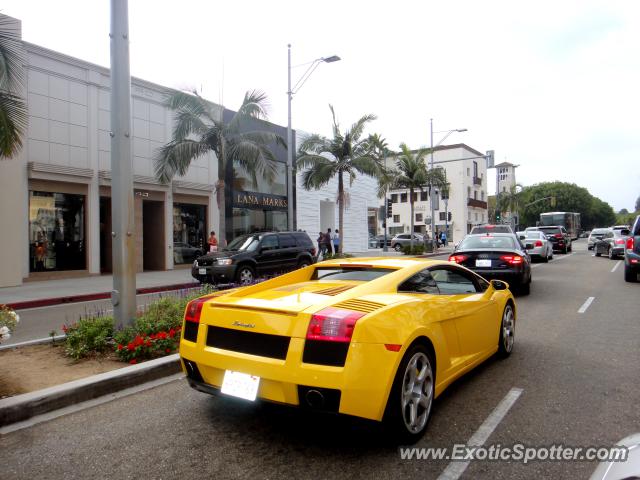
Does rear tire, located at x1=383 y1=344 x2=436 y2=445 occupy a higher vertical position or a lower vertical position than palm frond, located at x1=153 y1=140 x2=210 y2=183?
lower

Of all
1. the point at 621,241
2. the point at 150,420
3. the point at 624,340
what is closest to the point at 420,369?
the point at 150,420

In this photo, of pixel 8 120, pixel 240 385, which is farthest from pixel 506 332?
pixel 8 120

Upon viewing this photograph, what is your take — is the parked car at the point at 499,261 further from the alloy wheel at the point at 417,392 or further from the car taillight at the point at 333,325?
the car taillight at the point at 333,325

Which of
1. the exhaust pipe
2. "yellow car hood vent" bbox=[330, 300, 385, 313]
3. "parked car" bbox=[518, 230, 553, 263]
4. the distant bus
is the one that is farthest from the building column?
the distant bus

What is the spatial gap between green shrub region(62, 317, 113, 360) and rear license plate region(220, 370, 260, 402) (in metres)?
2.78

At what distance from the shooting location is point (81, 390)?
4199 mm

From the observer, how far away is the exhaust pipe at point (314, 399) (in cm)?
291

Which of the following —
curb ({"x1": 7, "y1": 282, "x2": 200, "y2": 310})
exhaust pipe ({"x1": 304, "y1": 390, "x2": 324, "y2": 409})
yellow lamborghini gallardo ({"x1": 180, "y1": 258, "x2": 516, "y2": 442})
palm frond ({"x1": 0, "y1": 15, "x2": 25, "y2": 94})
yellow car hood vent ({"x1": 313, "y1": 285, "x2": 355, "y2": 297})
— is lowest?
curb ({"x1": 7, "y1": 282, "x2": 200, "y2": 310})

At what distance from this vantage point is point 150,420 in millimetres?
3770

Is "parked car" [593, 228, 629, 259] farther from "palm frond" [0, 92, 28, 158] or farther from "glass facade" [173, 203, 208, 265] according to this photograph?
"palm frond" [0, 92, 28, 158]

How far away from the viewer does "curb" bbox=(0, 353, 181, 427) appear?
12.4 ft

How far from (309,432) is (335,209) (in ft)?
96.7

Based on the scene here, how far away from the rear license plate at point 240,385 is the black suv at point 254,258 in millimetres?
9046

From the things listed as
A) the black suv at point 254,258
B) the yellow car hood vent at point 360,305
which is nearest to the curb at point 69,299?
the black suv at point 254,258
